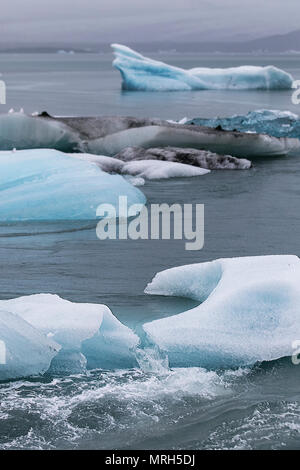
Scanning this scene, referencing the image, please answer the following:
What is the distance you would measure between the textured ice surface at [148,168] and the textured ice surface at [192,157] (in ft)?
1.27

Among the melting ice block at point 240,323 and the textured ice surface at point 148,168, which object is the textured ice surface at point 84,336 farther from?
the textured ice surface at point 148,168

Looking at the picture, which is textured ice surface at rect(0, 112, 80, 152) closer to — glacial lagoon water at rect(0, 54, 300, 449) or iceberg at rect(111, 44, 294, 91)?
glacial lagoon water at rect(0, 54, 300, 449)

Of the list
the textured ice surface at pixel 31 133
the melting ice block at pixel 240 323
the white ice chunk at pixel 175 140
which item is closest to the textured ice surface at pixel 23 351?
the melting ice block at pixel 240 323

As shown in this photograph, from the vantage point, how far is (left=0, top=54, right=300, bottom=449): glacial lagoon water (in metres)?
4.64

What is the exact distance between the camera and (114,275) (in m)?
7.58

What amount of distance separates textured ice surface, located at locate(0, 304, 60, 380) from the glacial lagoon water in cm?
8

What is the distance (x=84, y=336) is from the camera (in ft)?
17.7

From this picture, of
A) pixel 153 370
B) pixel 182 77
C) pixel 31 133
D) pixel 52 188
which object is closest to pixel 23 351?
pixel 153 370

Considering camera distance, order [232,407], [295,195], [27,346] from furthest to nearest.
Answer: [295,195]
[27,346]
[232,407]

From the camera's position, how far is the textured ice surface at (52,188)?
10.0 meters

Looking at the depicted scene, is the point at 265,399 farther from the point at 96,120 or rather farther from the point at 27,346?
the point at 96,120

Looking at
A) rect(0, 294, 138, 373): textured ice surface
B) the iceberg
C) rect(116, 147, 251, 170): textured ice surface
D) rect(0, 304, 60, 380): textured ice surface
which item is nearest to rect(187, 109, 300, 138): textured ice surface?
rect(116, 147, 251, 170): textured ice surface
